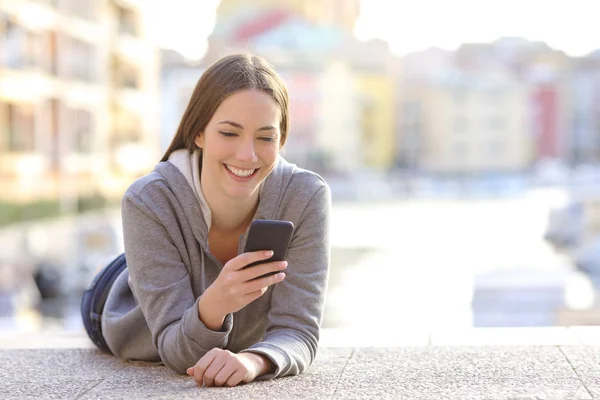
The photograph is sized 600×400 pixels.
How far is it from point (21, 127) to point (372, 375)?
56.3ft

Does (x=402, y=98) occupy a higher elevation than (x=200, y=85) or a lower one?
higher

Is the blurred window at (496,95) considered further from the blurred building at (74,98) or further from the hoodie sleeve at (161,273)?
the hoodie sleeve at (161,273)

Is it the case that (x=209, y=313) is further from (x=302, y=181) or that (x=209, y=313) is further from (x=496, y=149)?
(x=496, y=149)

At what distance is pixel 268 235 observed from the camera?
5.30ft

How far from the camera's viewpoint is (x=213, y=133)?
1.79m

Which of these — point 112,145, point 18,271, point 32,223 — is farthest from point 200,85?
point 112,145

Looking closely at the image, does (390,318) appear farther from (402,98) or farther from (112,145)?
(402,98)

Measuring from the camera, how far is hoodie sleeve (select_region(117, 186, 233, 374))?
1.81m

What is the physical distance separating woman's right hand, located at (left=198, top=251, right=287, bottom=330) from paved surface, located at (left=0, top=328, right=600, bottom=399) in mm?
163

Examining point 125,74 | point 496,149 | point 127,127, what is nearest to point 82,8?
point 125,74

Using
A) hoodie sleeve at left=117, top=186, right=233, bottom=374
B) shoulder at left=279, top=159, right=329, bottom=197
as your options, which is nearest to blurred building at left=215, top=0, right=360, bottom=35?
shoulder at left=279, top=159, right=329, bottom=197

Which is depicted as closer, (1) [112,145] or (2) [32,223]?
(2) [32,223]

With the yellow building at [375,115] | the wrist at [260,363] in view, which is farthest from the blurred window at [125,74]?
the wrist at [260,363]

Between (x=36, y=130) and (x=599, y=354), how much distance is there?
17.7 meters
